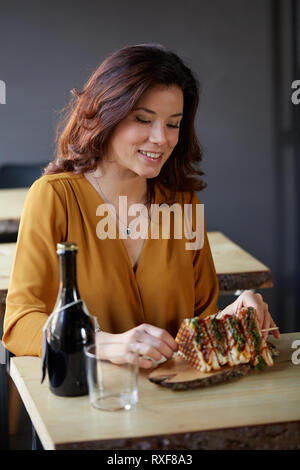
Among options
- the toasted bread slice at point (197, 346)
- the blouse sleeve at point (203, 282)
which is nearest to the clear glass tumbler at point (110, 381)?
the toasted bread slice at point (197, 346)

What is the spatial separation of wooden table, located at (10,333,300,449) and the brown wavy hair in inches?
27.4

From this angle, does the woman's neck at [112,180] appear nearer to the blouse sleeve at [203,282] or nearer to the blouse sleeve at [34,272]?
the blouse sleeve at [34,272]

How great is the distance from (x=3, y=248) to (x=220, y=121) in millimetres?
2340

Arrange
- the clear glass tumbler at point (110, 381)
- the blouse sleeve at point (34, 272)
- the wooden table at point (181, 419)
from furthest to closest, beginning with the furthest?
the blouse sleeve at point (34, 272) → the clear glass tumbler at point (110, 381) → the wooden table at point (181, 419)

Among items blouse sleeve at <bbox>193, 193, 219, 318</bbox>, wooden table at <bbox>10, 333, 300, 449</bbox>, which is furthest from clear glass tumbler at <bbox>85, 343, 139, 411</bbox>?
blouse sleeve at <bbox>193, 193, 219, 318</bbox>

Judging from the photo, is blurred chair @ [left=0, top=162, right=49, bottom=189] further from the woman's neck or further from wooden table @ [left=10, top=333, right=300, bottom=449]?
wooden table @ [left=10, top=333, right=300, bottom=449]

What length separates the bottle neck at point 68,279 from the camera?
4.36 feet

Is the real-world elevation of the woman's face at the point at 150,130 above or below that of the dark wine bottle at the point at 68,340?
above

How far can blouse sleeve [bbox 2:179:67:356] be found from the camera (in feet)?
5.31

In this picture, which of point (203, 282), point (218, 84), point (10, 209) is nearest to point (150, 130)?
point (203, 282)

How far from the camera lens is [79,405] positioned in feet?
4.34

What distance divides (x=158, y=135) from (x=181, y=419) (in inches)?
29.8

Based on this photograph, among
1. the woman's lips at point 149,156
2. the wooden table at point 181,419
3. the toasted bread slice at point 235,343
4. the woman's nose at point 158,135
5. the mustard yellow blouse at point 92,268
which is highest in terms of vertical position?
the woman's nose at point 158,135

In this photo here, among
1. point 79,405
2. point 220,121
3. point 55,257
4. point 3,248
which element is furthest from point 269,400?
point 220,121
